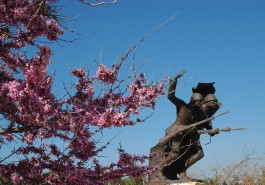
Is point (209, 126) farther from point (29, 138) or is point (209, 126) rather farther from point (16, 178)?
point (16, 178)

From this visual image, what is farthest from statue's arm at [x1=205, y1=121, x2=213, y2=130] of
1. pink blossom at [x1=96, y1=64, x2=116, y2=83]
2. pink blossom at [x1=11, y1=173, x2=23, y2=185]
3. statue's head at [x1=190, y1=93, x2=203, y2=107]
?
pink blossom at [x1=11, y1=173, x2=23, y2=185]

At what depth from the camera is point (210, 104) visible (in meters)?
9.11

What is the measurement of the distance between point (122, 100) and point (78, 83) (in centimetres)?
71

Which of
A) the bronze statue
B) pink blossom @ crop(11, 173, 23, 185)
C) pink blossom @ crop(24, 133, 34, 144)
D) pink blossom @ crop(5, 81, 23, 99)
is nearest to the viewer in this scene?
pink blossom @ crop(5, 81, 23, 99)

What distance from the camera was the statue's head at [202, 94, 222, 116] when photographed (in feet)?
29.9

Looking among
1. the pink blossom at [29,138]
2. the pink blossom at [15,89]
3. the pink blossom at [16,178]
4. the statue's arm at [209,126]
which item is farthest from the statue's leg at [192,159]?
the pink blossom at [15,89]

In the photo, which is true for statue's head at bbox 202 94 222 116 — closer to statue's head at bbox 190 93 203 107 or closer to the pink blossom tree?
statue's head at bbox 190 93 203 107

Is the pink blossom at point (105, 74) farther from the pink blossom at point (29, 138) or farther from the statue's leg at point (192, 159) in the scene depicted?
the statue's leg at point (192, 159)

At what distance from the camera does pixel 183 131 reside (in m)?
8.70

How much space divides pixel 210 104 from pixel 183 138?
1129 millimetres

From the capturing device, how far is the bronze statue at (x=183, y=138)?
869 cm

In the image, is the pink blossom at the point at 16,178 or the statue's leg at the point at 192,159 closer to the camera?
the pink blossom at the point at 16,178

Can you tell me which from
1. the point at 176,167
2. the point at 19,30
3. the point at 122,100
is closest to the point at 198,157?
the point at 176,167

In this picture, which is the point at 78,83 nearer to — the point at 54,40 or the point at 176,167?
the point at 54,40
